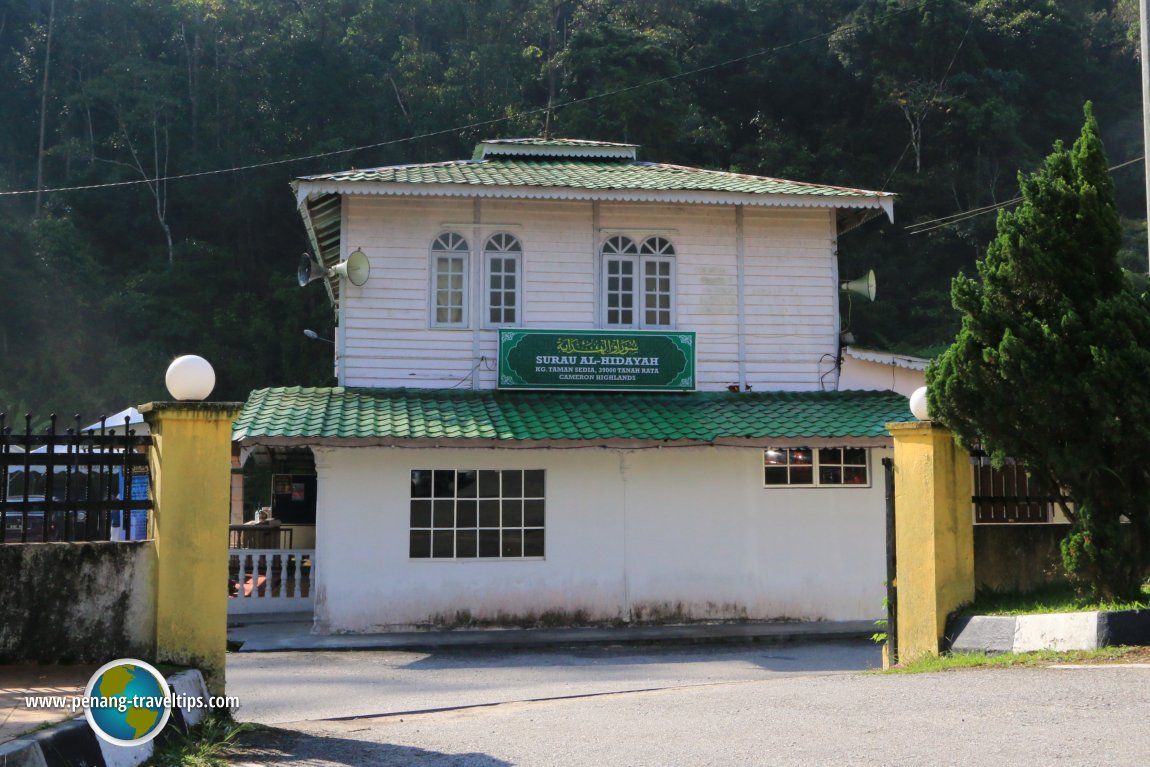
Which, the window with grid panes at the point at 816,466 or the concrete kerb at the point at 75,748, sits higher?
the window with grid panes at the point at 816,466

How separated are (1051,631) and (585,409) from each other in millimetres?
7720

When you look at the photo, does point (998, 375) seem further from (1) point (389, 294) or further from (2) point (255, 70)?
(2) point (255, 70)

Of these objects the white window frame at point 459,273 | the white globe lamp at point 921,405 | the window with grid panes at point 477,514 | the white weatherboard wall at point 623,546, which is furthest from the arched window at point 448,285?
Result: the white globe lamp at point 921,405

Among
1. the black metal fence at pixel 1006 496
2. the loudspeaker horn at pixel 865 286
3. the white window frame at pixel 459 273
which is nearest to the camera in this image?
the black metal fence at pixel 1006 496

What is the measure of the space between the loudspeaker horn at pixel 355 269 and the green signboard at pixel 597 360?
1994 millimetres

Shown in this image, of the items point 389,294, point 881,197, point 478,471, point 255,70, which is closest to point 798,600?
point 478,471

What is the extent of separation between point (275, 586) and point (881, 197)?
11.6m

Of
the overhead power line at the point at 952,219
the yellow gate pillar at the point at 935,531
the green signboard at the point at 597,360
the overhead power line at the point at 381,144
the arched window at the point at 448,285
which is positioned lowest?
the yellow gate pillar at the point at 935,531

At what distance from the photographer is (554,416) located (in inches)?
594

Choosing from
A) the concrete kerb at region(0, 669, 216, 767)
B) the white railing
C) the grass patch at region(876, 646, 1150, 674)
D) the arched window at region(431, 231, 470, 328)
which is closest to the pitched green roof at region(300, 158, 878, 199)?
the arched window at region(431, 231, 470, 328)

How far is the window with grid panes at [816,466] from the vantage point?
15.8 metres

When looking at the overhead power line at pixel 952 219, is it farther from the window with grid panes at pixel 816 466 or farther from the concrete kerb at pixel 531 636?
the concrete kerb at pixel 531 636

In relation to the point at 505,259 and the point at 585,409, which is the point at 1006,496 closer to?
the point at 585,409

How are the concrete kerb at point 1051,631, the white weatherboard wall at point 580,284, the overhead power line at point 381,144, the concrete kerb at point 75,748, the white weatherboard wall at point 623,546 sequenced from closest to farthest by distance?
the concrete kerb at point 75,748 < the concrete kerb at point 1051,631 < the white weatherboard wall at point 623,546 < the white weatherboard wall at point 580,284 < the overhead power line at point 381,144
